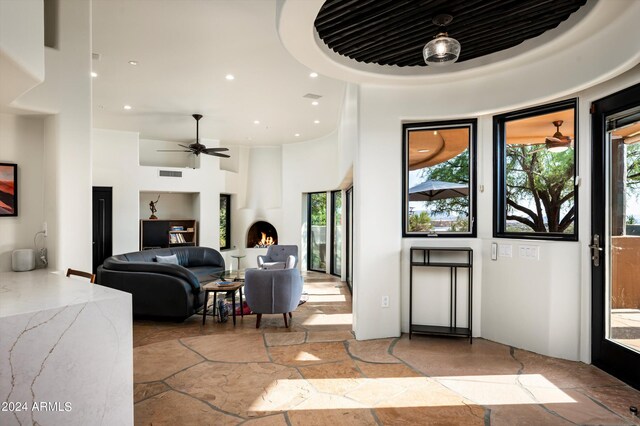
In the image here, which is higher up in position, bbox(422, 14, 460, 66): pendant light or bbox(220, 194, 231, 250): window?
bbox(422, 14, 460, 66): pendant light

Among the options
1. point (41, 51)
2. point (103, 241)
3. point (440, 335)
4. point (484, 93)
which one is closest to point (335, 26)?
point (484, 93)

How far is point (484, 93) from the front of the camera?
4020 mm

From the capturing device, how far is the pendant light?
295 centimetres

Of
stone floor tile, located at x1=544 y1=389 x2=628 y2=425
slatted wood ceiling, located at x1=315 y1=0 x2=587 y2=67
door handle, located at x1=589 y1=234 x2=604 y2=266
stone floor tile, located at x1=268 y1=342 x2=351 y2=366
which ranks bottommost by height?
stone floor tile, located at x1=268 y1=342 x2=351 y2=366

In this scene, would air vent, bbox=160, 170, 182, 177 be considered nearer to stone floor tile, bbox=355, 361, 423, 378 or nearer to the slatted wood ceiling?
the slatted wood ceiling

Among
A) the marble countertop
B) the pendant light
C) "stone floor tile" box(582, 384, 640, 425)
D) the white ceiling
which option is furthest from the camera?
the white ceiling

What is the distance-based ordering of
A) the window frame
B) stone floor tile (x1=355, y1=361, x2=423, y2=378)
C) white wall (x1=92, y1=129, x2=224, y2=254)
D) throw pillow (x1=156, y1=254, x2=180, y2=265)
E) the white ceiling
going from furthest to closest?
the window frame
white wall (x1=92, y1=129, x2=224, y2=254)
throw pillow (x1=156, y1=254, x2=180, y2=265)
the white ceiling
stone floor tile (x1=355, y1=361, x2=423, y2=378)

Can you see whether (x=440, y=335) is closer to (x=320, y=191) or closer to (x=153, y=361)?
(x=153, y=361)

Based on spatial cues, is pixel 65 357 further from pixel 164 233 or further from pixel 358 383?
pixel 164 233

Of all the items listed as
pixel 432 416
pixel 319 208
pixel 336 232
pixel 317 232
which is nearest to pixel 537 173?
pixel 432 416

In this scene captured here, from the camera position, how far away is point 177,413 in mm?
2594

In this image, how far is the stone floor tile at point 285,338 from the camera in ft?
13.5

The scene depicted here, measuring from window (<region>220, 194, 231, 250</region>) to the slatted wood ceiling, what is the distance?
24.8 feet

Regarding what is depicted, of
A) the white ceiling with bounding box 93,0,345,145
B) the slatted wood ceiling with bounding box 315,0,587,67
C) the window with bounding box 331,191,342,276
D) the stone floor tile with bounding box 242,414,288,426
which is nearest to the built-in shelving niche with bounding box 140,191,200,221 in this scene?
the white ceiling with bounding box 93,0,345,145
